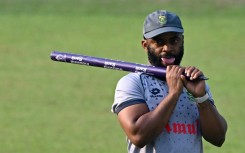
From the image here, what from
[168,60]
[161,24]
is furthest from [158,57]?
[161,24]

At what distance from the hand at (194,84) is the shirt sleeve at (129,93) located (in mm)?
346

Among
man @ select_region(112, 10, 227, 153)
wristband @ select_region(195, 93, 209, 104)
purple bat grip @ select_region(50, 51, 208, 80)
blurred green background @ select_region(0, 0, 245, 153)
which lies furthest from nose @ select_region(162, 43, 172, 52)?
blurred green background @ select_region(0, 0, 245, 153)

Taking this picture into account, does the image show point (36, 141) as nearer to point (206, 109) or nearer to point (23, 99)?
point (23, 99)

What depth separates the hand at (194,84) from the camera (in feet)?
19.5

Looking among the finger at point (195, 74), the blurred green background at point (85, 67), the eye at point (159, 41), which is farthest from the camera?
the blurred green background at point (85, 67)

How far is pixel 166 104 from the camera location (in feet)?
19.5

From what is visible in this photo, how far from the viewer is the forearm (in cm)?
611

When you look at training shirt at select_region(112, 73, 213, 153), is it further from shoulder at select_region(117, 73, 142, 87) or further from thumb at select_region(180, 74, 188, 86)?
thumb at select_region(180, 74, 188, 86)

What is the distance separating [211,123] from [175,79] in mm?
408

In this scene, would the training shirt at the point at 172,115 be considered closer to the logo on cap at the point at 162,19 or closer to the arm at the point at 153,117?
the arm at the point at 153,117

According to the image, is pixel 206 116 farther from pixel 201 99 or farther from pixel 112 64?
pixel 112 64

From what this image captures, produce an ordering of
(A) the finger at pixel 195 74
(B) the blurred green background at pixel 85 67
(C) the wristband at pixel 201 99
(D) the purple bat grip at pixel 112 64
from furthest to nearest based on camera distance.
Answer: (B) the blurred green background at pixel 85 67
(D) the purple bat grip at pixel 112 64
(C) the wristband at pixel 201 99
(A) the finger at pixel 195 74

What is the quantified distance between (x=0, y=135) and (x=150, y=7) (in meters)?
14.5

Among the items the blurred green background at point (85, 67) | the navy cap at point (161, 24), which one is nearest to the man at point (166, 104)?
the navy cap at point (161, 24)
